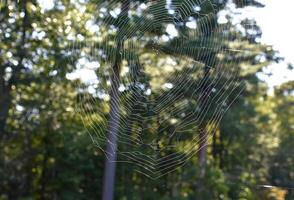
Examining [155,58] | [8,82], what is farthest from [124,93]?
[8,82]

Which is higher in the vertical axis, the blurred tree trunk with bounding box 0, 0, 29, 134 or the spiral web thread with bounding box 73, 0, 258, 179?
the blurred tree trunk with bounding box 0, 0, 29, 134

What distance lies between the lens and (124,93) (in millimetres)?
6184

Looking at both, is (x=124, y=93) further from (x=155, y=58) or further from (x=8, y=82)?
(x=8, y=82)

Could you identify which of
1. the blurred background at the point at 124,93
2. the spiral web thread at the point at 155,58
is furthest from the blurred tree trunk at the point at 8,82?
the spiral web thread at the point at 155,58

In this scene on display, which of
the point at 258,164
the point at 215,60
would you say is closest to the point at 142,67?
the point at 215,60

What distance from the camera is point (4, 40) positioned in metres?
13.5

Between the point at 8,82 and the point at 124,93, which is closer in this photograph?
the point at 124,93

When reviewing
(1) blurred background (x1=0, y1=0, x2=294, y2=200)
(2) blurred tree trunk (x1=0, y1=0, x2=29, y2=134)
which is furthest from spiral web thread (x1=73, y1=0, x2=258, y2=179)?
(2) blurred tree trunk (x1=0, y1=0, x2=29, y2=134)

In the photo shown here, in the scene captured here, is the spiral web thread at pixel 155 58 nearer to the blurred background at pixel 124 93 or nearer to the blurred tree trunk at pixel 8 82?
the blurred background at pixel 124 93

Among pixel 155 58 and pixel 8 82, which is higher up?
pixel 8 82

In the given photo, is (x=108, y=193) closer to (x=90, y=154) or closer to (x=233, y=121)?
(x=90, y=154)

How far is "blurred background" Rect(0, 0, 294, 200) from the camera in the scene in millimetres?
5781

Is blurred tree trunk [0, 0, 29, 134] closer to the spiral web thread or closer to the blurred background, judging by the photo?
the blurred background

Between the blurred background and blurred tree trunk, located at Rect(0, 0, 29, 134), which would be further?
blurred tree trunk, located at Rect(0, 0, 29, 134)
